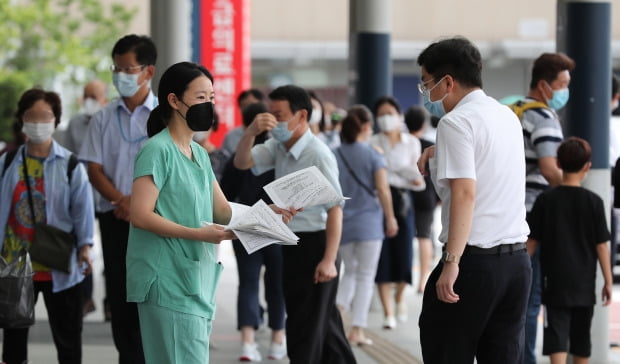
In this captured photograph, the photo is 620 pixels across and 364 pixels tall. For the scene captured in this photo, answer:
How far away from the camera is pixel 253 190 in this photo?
9328 millimetres

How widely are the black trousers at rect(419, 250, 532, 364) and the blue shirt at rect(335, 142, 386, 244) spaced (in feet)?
16.4

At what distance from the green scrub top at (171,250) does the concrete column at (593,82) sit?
159 inches

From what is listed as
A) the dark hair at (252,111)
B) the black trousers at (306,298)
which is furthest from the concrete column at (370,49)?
the black trousers at (306,298)

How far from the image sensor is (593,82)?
848cm

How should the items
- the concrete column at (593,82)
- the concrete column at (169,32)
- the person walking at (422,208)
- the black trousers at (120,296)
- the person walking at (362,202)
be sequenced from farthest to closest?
the person walking at (422,208), the concrete column at (169,32), the person walking at (362,202), the concrete column at (593,82), the black trousers at (120,296)

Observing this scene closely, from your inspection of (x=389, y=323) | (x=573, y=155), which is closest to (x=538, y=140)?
(x=573, y=155)

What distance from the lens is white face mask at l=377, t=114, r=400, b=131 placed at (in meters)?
12.0

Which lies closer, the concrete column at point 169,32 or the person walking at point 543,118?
the person walking at point 543,118

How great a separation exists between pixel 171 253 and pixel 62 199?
2341 mm

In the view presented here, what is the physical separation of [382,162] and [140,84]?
3725mm

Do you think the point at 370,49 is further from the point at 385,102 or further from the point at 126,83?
the point at 126,83

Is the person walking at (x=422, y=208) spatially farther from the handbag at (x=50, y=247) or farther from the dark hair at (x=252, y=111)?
the handbag at (x=50, y=247)

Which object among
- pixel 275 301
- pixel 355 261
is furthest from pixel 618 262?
pixel 275 301

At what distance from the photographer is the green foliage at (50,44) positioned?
32469mm
